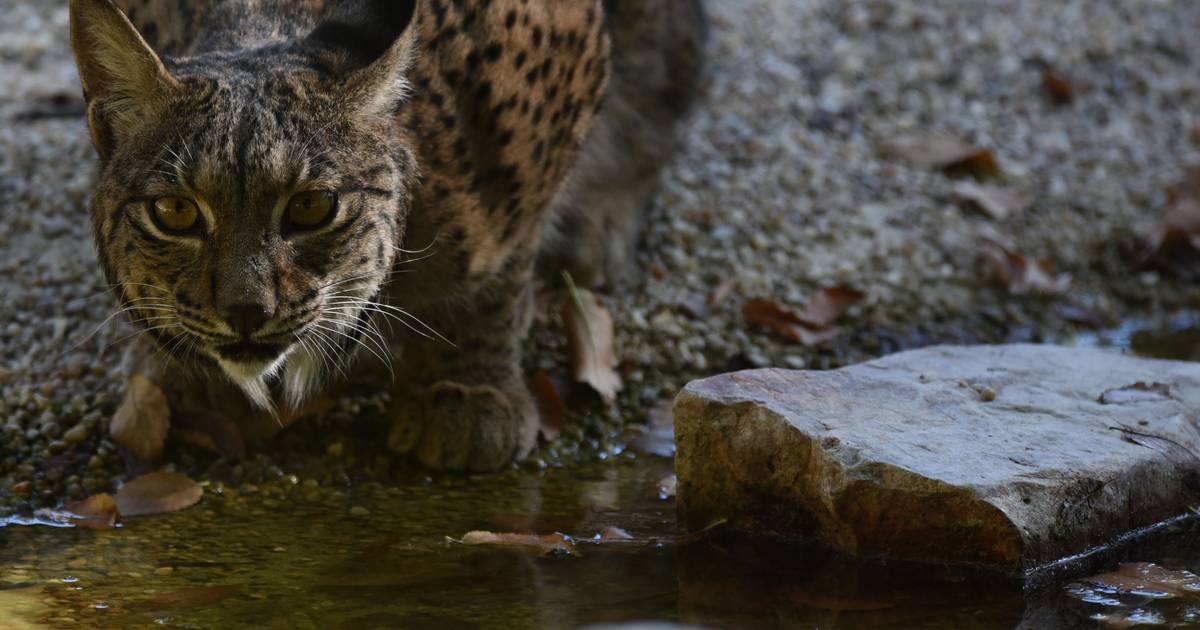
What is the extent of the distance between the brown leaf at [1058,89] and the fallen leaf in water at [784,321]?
8.39 ft

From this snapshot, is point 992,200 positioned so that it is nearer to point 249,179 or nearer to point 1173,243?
point 1173,243

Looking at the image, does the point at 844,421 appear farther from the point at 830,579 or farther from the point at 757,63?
the point at 757,63

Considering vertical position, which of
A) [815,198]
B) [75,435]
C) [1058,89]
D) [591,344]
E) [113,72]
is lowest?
[75,435]

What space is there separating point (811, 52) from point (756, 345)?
2564 millimetres

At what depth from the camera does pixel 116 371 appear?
170 inches

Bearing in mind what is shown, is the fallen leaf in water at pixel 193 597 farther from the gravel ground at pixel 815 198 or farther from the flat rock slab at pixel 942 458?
the flat rock slab at pixel 942 458

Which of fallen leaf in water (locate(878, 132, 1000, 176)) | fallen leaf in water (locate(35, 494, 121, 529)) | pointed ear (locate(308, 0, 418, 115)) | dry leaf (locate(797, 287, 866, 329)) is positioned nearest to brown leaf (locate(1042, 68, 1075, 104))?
fallen leaf in water (locate(878, 132, 1000, 176))

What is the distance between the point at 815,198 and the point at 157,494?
304 cm

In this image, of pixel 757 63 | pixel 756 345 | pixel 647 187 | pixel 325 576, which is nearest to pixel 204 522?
pixel 325 576

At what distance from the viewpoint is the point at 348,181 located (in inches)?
137

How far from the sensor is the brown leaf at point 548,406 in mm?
4391

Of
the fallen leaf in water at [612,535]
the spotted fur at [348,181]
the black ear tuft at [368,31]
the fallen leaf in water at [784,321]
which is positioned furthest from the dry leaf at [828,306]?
the black ear tuft at [368,31]

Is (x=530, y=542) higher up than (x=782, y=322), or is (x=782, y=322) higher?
(x=782, y=322)

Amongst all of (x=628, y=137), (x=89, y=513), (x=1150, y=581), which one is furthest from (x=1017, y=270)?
(x=89, y=513)
